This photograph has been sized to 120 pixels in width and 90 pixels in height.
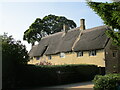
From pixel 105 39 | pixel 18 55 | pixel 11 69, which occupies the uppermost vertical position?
pixel 105 39

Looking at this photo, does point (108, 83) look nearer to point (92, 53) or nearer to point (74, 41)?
point (92, 53)

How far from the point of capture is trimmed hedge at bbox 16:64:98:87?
17500mm

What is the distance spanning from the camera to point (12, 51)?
1599 centimetres

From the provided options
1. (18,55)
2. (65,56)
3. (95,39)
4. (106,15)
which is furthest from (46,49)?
(106,15)

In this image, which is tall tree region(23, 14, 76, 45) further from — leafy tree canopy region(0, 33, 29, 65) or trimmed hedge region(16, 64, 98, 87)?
leafy tree canopy region(0, 33, 29, 65)

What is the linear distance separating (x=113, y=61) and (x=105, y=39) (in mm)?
3749

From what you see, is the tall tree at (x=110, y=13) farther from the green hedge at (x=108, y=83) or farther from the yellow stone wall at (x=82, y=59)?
the yellow stone wall at (x=82, y=59)

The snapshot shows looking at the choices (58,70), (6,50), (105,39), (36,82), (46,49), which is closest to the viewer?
(6,50)

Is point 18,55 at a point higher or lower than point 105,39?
lower

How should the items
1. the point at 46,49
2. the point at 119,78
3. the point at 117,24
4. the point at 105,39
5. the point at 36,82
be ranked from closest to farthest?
1. the point at 119,78
2. the point at 117,24
3. the point at 36,82
4. the point at 105,39
5. the point at 46,49

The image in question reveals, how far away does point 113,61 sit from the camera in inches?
1153

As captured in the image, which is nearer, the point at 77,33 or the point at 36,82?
the point at 36,82

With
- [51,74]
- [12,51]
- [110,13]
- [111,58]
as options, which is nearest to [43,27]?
[111,58]

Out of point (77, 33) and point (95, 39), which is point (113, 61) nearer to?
point (95, 39)
